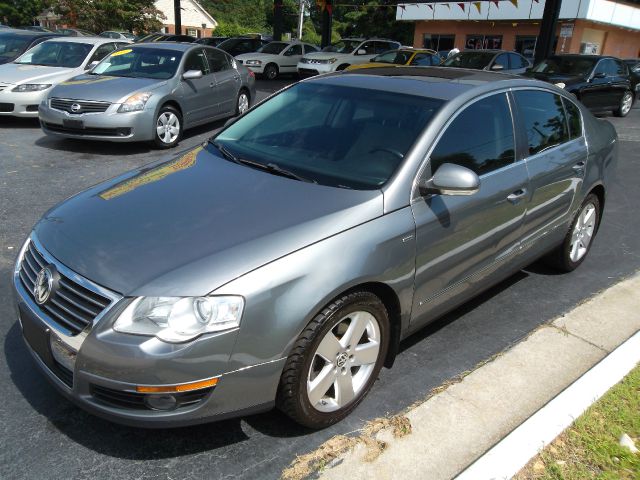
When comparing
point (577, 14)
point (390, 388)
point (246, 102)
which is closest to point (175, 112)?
point (246, 102)

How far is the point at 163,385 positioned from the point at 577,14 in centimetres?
3472

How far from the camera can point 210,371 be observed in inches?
88.0

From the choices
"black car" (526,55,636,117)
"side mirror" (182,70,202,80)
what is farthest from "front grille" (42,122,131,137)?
"black car" (526,55,636,117)

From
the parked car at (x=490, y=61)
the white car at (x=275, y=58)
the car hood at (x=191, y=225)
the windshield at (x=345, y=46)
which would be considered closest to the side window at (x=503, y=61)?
the parked car at (x=490, y=61)

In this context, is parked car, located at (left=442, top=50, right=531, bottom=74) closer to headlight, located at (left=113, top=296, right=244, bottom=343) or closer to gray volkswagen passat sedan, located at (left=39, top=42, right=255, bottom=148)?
gray volkswagen passat sedan, located at (left=39, top=42, right=255, bottom=148)

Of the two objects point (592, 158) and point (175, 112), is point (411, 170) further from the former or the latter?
point (175, 112)

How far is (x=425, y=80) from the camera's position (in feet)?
11.8

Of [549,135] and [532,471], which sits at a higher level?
[549,135]

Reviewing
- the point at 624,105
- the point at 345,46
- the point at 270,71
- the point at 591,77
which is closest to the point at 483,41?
the point at 345,46

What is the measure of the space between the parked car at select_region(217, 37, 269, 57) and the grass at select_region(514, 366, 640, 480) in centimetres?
2132

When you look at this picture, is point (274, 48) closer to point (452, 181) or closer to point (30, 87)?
point (30, 87)

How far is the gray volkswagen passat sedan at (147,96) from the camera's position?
770cm

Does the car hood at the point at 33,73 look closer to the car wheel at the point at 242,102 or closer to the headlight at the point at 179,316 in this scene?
the car wheel at the point at 242,102

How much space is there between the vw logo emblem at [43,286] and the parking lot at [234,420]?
2.11ft
